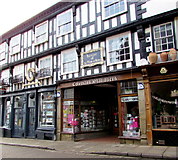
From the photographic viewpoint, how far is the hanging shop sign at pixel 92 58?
1073 centimetres

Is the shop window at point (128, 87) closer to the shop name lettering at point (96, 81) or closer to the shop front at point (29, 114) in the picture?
the shop name lettering at point (96, 81)

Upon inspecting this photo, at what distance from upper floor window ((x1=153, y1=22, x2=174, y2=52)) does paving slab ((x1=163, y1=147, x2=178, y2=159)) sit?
4208 mm

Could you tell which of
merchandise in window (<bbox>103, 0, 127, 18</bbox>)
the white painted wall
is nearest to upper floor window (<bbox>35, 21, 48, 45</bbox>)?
merchandise in window (<bbox>103, 0, 127, 18</bbox>)

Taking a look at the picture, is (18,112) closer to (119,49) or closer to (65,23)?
(65,23)

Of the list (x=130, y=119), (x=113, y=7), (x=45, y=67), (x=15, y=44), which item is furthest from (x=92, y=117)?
(x=15, y=44)

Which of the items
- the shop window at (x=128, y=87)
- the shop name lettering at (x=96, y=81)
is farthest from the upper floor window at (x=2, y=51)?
the shop window at (x=128, y=87)

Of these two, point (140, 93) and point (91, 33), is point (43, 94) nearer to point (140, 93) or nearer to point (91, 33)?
point (91, 33)

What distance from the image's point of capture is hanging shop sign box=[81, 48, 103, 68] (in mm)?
10734

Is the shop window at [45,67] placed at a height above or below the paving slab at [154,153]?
above

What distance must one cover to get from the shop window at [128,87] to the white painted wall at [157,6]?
128 inches

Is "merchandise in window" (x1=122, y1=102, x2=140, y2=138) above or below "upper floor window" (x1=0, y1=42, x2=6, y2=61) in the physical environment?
below

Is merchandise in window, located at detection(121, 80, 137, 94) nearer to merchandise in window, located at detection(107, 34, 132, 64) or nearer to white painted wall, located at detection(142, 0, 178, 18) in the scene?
merchandise in window, located at detection(107, 34, 132, 64)

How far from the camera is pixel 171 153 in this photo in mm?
6898

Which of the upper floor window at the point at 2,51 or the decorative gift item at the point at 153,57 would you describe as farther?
the upper floor window at the point at 2,51
